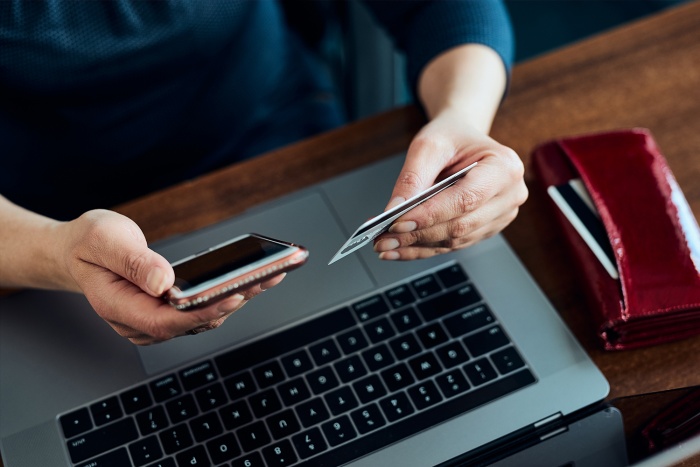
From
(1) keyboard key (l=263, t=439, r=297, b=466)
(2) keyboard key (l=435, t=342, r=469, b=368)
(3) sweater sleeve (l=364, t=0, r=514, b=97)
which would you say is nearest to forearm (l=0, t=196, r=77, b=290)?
(1) keyboard key (l=263, t=439, r=297, b=466)

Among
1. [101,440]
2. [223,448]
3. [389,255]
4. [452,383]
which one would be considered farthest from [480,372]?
[101,440]

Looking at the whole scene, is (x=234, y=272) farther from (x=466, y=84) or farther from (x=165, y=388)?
(x=466, y=84)

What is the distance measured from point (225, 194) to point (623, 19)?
3.78 ft

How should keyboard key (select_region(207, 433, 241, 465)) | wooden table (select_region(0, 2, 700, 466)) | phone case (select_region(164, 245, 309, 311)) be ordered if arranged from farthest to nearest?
wooden table (select_region(0, 2, 700, 466)), keyboard key (select_region(207, 433, 241, 465)), phone case (select_region(164, 245, 309, 311))

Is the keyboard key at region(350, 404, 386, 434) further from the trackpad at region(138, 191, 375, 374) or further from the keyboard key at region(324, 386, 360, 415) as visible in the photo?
the trackpad at region(138, 191, 375, 374)

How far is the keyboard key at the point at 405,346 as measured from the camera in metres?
0.66

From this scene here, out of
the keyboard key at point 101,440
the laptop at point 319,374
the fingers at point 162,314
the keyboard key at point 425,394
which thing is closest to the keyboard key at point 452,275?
Result: the laptop at point 319,374

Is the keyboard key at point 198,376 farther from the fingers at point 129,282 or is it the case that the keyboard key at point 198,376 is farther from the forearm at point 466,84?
the forearm at point 466,84

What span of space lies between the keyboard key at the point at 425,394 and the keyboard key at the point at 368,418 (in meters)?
0.03

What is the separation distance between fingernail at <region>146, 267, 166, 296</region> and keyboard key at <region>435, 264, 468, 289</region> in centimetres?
29

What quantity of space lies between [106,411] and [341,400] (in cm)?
21

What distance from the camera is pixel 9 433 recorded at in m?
0.64

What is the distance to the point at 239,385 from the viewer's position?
0.65 meters

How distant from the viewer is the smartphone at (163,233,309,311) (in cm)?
52
